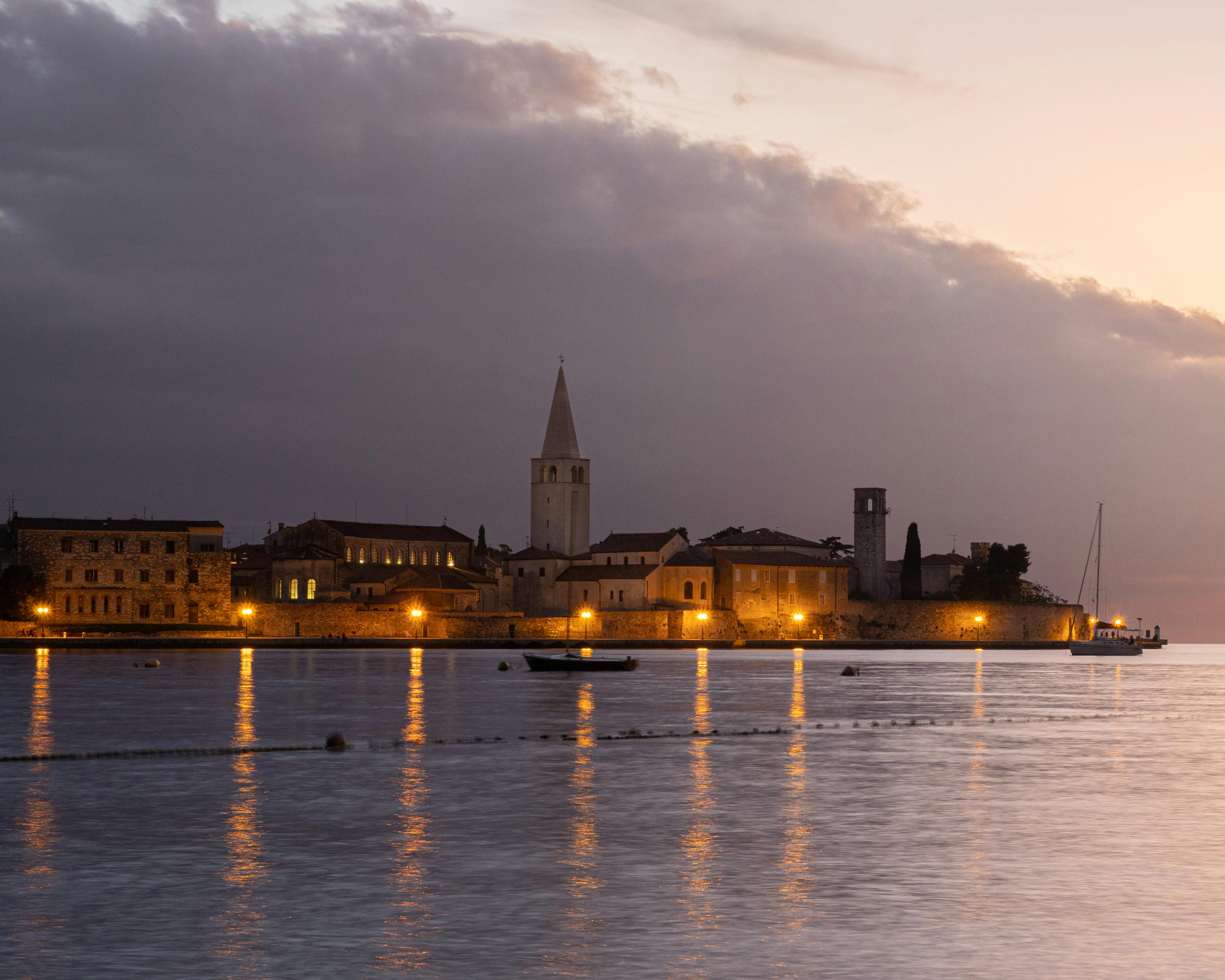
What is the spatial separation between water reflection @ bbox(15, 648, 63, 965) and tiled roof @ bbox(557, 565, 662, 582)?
70.0 meters

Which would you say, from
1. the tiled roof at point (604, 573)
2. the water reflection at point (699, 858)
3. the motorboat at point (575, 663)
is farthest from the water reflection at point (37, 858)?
the tiled roof at point (604, 573)

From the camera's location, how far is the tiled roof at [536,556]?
319 ft

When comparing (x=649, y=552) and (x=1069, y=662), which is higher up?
(x=649, y=552)

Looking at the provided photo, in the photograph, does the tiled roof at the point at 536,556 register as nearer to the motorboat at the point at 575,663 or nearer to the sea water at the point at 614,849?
the motorboat at the point at 575,663

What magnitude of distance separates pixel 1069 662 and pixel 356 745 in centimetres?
6792

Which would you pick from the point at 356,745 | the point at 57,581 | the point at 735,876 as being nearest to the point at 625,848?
the point at 735,876

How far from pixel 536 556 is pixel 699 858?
284ft

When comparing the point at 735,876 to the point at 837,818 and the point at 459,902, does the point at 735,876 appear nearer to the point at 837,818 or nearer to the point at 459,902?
the point at 459,902

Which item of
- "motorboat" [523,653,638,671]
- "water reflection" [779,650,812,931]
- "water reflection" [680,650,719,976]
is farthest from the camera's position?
"motorboat" [523,653,638,671]

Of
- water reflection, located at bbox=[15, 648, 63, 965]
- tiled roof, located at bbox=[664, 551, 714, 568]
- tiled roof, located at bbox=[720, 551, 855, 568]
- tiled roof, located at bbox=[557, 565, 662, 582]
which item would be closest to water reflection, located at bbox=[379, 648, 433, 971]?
water reflection, located at bbox=[15, 648, 63, 965]

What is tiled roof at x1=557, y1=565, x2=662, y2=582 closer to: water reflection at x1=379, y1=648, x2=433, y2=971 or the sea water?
the sea water

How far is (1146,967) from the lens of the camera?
26.4 ft

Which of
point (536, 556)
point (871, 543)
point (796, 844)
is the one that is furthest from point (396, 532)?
point (796, 844)

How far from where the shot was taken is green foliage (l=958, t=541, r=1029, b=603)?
10600 centimetres
